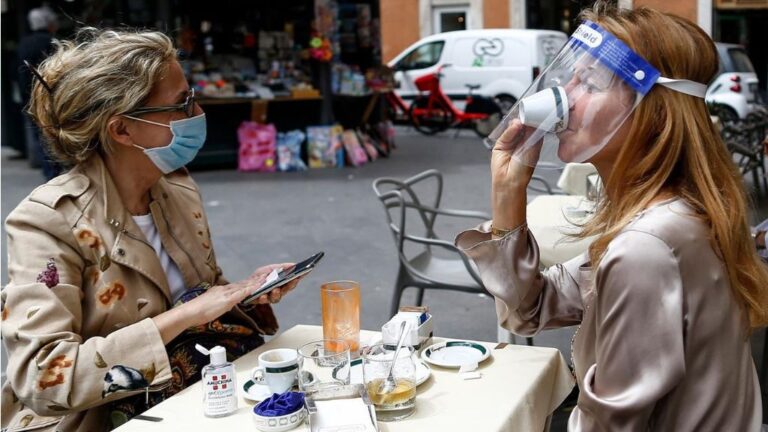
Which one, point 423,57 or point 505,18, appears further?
point 505,18

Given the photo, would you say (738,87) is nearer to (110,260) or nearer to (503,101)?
(503,101)

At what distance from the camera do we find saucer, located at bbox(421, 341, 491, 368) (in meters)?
1.94

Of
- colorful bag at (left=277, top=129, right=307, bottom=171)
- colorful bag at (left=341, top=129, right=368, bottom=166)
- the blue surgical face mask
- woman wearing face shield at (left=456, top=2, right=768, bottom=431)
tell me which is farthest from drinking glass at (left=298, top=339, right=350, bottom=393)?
colorful bag at (left=341, top=129, right=368, bottom=166)

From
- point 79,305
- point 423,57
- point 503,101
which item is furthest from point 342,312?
point 503,101

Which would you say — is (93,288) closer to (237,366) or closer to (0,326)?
(0,326)

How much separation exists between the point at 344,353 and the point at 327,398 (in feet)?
0.51

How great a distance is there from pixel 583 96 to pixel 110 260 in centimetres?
122

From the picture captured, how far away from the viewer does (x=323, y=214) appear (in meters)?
7.35

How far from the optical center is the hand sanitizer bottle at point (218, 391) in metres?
1.71

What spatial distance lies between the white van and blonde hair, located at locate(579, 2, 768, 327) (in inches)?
443

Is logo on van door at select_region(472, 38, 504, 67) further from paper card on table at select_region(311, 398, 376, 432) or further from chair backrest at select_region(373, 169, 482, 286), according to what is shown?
paper card on table at select_region(311, 398, 376, 432)

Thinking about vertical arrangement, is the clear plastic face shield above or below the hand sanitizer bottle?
above

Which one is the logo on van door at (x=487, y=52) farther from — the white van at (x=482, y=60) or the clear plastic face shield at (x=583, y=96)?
the clear plastic face shield at (x=583, y=96)

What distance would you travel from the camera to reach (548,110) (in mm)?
1564
